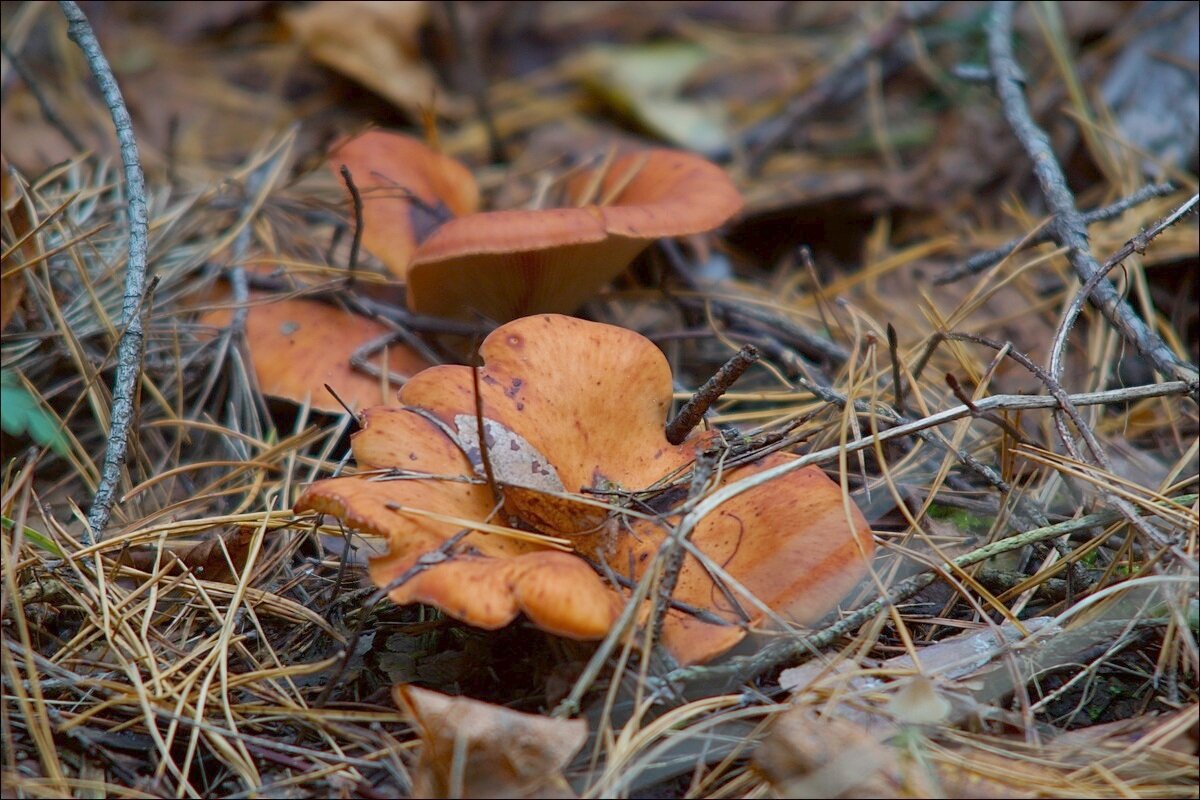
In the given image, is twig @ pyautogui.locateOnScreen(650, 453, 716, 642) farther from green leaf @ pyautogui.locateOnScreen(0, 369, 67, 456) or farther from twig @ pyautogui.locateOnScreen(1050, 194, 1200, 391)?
green leaf @ pyautogui.locateOnScreen(0, 369, 67, 456)

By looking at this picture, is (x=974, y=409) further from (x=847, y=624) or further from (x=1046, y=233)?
(x=1046, y=233)

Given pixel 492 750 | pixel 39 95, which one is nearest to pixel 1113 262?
pixel 492 750

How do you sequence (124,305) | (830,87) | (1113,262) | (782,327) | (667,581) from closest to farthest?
(667,581) → (1113,262) → (124,305) → (782,327) → (830,87)

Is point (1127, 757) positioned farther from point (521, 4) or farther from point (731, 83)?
point (521, 4)

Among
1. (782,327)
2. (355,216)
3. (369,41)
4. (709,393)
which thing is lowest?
(782,327)

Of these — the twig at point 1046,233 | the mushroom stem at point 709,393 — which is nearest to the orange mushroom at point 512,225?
the mushroom stem at point 709,393

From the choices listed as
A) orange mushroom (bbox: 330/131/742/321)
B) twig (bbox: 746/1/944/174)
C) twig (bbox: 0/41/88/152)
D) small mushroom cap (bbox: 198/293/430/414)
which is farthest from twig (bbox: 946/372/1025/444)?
twig (bbox: 0/41/88/152)
